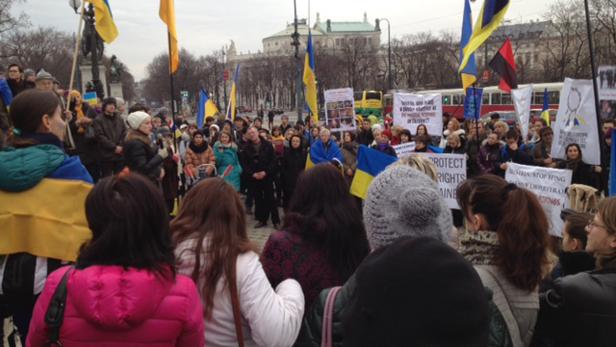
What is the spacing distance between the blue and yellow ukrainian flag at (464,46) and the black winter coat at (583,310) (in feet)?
20.4

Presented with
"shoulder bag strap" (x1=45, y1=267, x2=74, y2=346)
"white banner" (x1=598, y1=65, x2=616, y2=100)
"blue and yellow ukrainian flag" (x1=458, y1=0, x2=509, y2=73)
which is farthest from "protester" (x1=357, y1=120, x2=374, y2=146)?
"shoulder bag strap" (x1=45, y1=267, x2=74, y2=346)

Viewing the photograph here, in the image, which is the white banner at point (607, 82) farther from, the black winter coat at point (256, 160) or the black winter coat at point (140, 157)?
the black winter coat at point (140, 157)

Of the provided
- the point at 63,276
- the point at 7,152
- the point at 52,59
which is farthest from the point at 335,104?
the point at 52,59

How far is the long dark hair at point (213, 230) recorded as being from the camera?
6.99 ft

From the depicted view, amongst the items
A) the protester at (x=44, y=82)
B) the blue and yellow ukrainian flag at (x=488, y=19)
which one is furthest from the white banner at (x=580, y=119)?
the protester at (x=44, y=82)

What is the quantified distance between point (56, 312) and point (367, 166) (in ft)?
18.6

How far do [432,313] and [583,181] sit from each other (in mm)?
6369

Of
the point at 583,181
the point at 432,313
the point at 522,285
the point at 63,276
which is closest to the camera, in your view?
the point at 432,313

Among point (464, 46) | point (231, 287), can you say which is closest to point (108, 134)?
point (464, 46)

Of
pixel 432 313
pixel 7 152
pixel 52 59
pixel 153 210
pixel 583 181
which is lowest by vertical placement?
pixel 583 181

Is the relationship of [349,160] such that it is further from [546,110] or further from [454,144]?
[546,110]

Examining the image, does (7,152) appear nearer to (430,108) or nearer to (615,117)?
(615,117)

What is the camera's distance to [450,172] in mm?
7000

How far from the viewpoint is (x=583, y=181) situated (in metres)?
6.61
